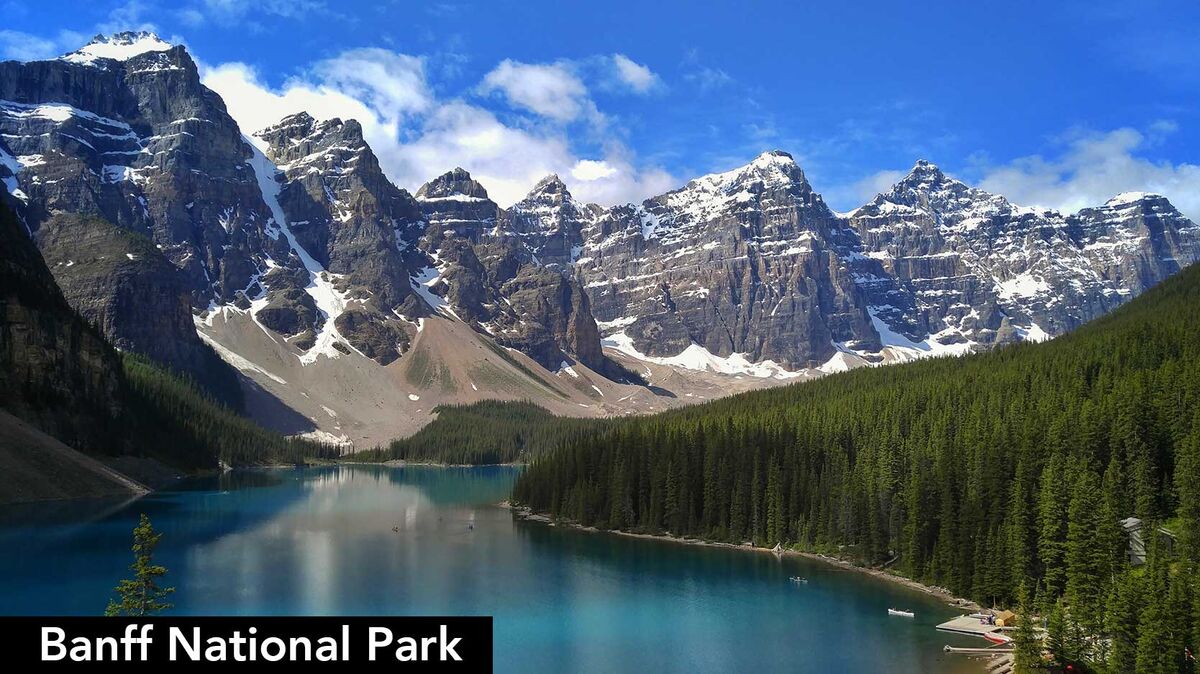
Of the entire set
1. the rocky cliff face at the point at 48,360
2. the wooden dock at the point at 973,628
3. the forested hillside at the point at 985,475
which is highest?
the rocky cliff face at the point at 48,360

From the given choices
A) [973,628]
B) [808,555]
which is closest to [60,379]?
[808,555]

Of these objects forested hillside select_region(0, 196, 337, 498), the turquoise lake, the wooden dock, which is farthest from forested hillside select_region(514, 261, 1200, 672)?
forested hillside select_region(0, 196, 337, 498)

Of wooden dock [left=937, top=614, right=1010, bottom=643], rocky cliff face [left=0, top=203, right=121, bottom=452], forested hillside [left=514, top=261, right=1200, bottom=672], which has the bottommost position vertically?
wooden dock [left=937, top=614, right=1010, bottom=643]

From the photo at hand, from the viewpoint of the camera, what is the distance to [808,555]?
90.9 meters

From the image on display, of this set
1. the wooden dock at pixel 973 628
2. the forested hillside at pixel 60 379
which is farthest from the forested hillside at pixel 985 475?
the forested hillside at pixel 60 379

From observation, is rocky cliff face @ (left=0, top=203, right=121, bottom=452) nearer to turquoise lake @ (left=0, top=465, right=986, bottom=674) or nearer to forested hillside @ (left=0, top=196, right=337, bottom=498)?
forested hillside @ (left=0, top=196, right=337, bottom=498)

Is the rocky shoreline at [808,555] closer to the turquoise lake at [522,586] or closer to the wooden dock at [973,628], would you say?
the turquoise lake at [522,586]

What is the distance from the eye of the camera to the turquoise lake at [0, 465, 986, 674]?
5541 cm

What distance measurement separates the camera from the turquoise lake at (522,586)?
55.4m

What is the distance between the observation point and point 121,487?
134375 millimetres

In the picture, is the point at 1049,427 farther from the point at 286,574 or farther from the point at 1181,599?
the point at 286,574

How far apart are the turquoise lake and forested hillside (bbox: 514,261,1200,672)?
574cm

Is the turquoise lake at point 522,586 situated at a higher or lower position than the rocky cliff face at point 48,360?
lower

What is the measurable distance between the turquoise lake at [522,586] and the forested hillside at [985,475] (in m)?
5.74
